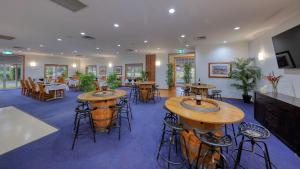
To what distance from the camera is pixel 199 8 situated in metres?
2.94

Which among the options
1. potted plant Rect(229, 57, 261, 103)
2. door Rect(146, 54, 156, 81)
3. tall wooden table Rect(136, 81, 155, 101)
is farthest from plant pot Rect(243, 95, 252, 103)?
door Rect(146, 54, 156, 81)

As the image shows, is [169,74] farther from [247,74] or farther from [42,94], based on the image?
[42,94]

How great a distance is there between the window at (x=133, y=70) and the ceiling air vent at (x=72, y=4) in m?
8.26

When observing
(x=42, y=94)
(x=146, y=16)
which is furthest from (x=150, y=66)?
(x=146, y=16)

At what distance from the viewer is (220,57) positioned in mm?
6590

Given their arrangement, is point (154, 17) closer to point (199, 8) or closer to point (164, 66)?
point (199, 8)

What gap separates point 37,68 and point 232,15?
13.9 m

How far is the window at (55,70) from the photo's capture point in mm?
11672

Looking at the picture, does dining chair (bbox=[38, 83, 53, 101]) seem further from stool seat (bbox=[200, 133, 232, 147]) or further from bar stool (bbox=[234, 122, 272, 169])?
bar stool (bbox=[234, 122, 272, 169])

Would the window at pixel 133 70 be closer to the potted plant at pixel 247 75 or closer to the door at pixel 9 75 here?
the potted plant at pixel 247 75

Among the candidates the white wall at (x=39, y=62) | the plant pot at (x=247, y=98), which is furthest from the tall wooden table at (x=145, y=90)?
the white wall at (x=39, y=62)

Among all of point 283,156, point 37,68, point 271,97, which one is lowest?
point 283,156

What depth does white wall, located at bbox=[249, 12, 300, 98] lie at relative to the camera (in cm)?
325

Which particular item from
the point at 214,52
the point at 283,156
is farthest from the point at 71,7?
the point at 214,52
